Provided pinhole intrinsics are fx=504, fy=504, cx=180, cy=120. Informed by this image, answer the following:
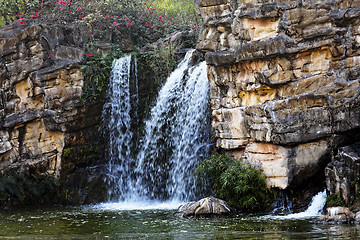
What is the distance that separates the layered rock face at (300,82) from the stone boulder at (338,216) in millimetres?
2040

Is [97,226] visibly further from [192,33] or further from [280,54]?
[192,33]

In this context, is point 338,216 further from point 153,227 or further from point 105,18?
point 105,18

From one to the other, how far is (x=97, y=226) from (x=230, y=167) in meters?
3.88

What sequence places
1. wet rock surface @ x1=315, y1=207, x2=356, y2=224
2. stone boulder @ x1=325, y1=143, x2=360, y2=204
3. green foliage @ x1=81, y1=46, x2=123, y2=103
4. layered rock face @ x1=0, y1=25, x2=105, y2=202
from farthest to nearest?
green foliage @ x1=81, y1=46, x2=123, y2=103 → layered rock face @ x1=0, y1=25, x2=105, y2=202 → stone boulder @ x1=325, y1=143, x2=360, y2=204 → wet rock surface @ x1=315, y1=207, x2=356, y2=224

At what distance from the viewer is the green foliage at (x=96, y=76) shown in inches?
685

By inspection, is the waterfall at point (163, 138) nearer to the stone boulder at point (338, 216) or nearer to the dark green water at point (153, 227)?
the dark green water at point (153, 227)

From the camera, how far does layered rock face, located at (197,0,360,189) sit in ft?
42.5

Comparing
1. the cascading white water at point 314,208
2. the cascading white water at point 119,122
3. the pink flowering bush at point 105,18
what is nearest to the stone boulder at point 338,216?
the cascading white water at point 314,208

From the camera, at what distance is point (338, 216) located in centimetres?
1079

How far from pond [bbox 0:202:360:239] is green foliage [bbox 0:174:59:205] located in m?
2.20

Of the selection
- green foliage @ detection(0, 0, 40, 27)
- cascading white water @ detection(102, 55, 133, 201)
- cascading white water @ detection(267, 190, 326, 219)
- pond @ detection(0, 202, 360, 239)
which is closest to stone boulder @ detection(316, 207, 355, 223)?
pond @ detection(0, 202, 360, 239)

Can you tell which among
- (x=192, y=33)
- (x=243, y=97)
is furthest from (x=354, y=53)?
(x=192, y=33)

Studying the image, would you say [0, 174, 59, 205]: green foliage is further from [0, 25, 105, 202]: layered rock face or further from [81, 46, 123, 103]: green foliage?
[81, 46, 123, 103]: green foliage

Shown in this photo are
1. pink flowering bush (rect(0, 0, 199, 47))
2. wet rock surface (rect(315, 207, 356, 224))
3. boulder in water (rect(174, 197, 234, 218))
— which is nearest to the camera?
wet rock surface (rect(315, 207, 356, 224))
